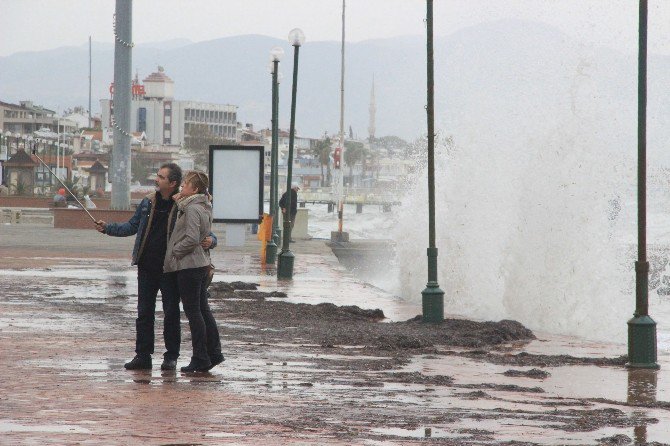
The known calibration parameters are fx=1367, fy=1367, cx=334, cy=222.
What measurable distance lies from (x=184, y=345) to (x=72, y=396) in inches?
151

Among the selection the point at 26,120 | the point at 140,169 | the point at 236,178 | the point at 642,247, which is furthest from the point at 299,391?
the point at 26,120

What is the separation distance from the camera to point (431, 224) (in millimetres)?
17469

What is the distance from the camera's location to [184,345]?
13.2m

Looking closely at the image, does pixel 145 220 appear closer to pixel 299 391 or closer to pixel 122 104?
pixel 299 391

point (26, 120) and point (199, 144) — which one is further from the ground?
point (26, 120)

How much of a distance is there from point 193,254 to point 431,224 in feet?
23.2

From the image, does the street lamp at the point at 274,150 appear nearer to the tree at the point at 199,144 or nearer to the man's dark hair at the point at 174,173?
the man's dark hair at the point at 174,173

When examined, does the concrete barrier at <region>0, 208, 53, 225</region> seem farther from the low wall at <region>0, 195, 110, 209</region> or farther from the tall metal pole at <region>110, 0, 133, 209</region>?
the low wall at <region>0, 195, 110, 209</region>

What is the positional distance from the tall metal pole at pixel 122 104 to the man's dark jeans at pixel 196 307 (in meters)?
31.3

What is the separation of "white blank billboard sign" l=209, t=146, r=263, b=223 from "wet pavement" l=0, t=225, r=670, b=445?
10.2 m

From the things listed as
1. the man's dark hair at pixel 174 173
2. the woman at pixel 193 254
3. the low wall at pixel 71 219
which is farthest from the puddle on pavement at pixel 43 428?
the low wall at pixel 71 219

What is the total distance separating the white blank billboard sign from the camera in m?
27.7

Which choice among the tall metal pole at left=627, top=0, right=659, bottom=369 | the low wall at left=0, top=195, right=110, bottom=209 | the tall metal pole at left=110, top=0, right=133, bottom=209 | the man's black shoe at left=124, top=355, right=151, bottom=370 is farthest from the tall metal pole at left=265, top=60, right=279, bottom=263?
the low wall at left=0, top=195, right=110, bottom=209

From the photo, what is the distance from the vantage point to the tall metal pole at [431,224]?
16734 millimetres
